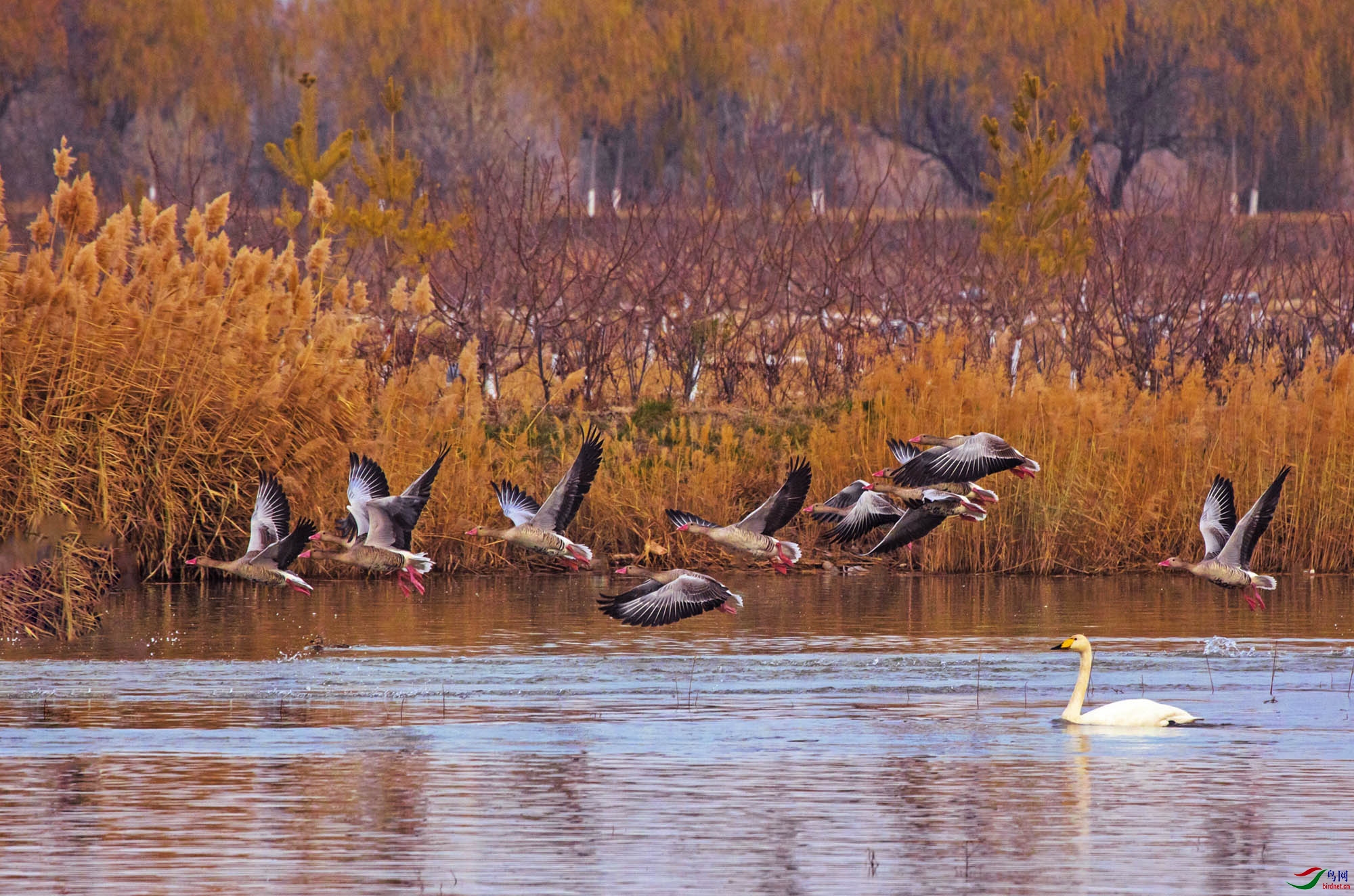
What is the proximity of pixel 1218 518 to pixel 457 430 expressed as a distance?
7.22 meters

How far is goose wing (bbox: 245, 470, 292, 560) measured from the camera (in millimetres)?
14719

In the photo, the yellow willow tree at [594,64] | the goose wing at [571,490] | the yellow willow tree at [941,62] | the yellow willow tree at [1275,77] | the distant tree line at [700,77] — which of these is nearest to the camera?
the goose wing at [571,490]

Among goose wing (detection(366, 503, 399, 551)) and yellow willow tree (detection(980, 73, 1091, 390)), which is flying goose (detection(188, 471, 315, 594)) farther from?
yellow willow tree (detection(980, 73, 1091, 390))

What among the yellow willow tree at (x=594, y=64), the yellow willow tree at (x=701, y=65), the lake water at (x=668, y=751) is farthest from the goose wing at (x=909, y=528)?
the yellow willow tree at (x=701, y=65)

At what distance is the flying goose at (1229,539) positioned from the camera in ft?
48.1

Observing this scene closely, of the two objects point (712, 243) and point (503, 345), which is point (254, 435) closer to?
point (503, 345)

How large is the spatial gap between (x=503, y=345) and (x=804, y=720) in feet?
44.0

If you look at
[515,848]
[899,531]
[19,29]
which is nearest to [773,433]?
[899,531]

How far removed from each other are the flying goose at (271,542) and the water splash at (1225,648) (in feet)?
19.5

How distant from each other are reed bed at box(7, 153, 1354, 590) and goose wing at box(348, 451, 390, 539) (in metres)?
2.51

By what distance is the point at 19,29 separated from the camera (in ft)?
189

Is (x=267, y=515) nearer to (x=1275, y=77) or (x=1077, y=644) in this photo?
(x=1077, y=644)

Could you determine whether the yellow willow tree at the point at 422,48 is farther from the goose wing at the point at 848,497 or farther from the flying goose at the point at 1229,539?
the flying goose at the point at 1229,539

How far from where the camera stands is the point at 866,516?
1505cm
